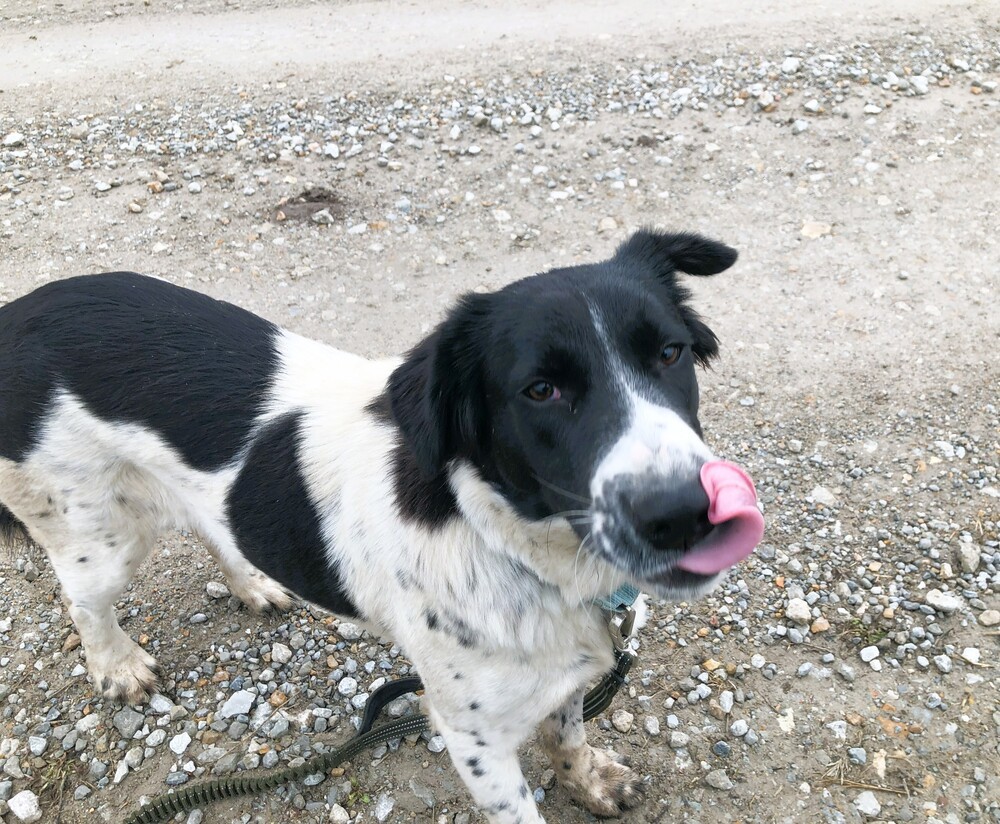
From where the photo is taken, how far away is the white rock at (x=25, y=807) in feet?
10.2

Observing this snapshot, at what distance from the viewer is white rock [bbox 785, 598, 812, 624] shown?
3.53m

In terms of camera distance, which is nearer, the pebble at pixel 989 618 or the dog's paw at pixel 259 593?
the pebble at pixel 989 618

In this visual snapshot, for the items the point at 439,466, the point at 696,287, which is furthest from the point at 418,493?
the point at 696,287

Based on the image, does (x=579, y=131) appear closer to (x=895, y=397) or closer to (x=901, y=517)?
(x=895, y=397)

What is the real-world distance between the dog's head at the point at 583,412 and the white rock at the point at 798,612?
1656mm

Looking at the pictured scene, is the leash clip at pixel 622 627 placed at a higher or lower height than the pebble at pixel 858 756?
higher

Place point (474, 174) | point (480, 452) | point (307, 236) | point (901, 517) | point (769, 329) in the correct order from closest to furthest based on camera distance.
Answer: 1. point (480, 452)
2. point (901, 517)
3. point (769, 329)
4. point (307, 236)
5. point (474, 174)

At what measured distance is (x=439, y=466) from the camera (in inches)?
89.7

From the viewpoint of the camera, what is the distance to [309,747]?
11.0ft

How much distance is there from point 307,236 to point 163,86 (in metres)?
3.02

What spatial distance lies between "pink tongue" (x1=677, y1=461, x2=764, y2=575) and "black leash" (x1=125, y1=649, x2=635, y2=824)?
3.88 feet

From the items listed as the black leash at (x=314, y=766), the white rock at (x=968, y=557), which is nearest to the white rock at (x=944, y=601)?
the white rock at (x=968, y=557)

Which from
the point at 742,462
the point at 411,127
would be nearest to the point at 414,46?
the point at 411,127

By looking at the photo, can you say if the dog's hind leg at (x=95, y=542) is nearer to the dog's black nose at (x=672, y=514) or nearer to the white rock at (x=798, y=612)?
the dog's black nose at (x=672, y=514)
